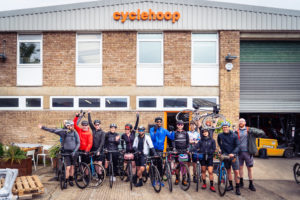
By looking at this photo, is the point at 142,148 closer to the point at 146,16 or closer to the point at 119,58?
the point at 119,58

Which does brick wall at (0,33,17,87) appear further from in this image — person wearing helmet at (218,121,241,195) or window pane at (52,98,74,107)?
person wearing helmet at (218,121,241,195)

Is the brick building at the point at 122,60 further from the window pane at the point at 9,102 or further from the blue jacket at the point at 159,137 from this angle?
the blue jacket at the point at 159,137

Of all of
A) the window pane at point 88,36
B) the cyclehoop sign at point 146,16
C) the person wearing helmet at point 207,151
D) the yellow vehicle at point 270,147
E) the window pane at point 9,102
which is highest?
the cyclehoop sign at point 146,16

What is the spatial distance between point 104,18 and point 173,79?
430cm

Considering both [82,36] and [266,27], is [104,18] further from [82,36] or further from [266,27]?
[266,27]

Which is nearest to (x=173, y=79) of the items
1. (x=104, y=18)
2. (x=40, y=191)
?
(x=104, y=18)

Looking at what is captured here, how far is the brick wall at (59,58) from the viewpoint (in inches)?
456

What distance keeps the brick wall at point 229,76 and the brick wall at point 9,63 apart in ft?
32.1

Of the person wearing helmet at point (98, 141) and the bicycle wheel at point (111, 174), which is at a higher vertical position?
the person wearing helmet at point (98, 141)

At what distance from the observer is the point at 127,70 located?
1159cm

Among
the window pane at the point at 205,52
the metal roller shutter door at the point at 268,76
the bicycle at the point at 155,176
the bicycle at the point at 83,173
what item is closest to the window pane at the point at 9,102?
the bicycle at the point at 83,173

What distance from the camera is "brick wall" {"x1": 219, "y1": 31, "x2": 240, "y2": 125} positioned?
11.6 metres

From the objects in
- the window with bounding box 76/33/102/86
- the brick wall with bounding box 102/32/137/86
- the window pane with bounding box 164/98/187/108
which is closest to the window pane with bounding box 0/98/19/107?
the window with bounding box 76/33/102/86

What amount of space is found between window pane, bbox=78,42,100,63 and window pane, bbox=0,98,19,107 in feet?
11.6
